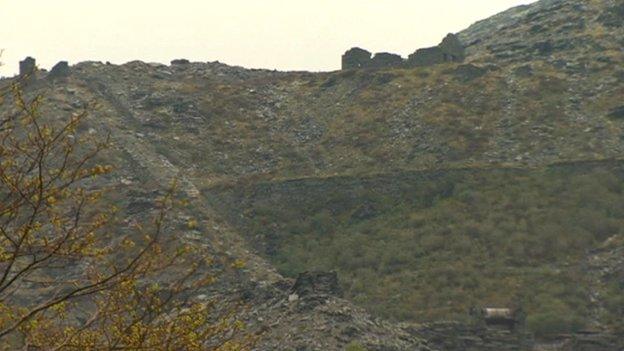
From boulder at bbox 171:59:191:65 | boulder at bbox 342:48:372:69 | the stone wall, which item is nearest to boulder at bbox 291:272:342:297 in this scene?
the stone wall

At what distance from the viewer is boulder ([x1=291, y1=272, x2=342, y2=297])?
124 ft

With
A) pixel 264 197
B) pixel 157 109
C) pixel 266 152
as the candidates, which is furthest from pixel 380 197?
pixel 157 109

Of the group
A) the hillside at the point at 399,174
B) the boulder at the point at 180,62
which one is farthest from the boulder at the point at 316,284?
the boulder at the point at 180,62

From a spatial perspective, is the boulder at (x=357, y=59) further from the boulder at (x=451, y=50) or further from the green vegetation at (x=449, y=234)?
the green vegetation at (x=449, y=234)

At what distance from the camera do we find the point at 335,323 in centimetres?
3484

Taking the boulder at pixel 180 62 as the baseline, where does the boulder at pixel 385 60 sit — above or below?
below

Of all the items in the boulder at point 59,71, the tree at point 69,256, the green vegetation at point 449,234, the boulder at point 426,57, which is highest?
the boulder at point 59,71

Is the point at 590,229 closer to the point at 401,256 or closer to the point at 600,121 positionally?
the point at 401,256

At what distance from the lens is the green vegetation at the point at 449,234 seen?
46.9 m

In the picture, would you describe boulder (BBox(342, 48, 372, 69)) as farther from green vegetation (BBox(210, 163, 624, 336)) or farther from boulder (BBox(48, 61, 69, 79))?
green vegetation (BBox(210, 163, 624, 336))

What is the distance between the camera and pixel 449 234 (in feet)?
180

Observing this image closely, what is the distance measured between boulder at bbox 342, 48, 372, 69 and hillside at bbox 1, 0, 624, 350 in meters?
3.69

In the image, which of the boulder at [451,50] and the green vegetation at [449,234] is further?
the boulder at [451,50]

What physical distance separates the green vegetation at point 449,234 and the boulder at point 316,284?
24.3 ft
